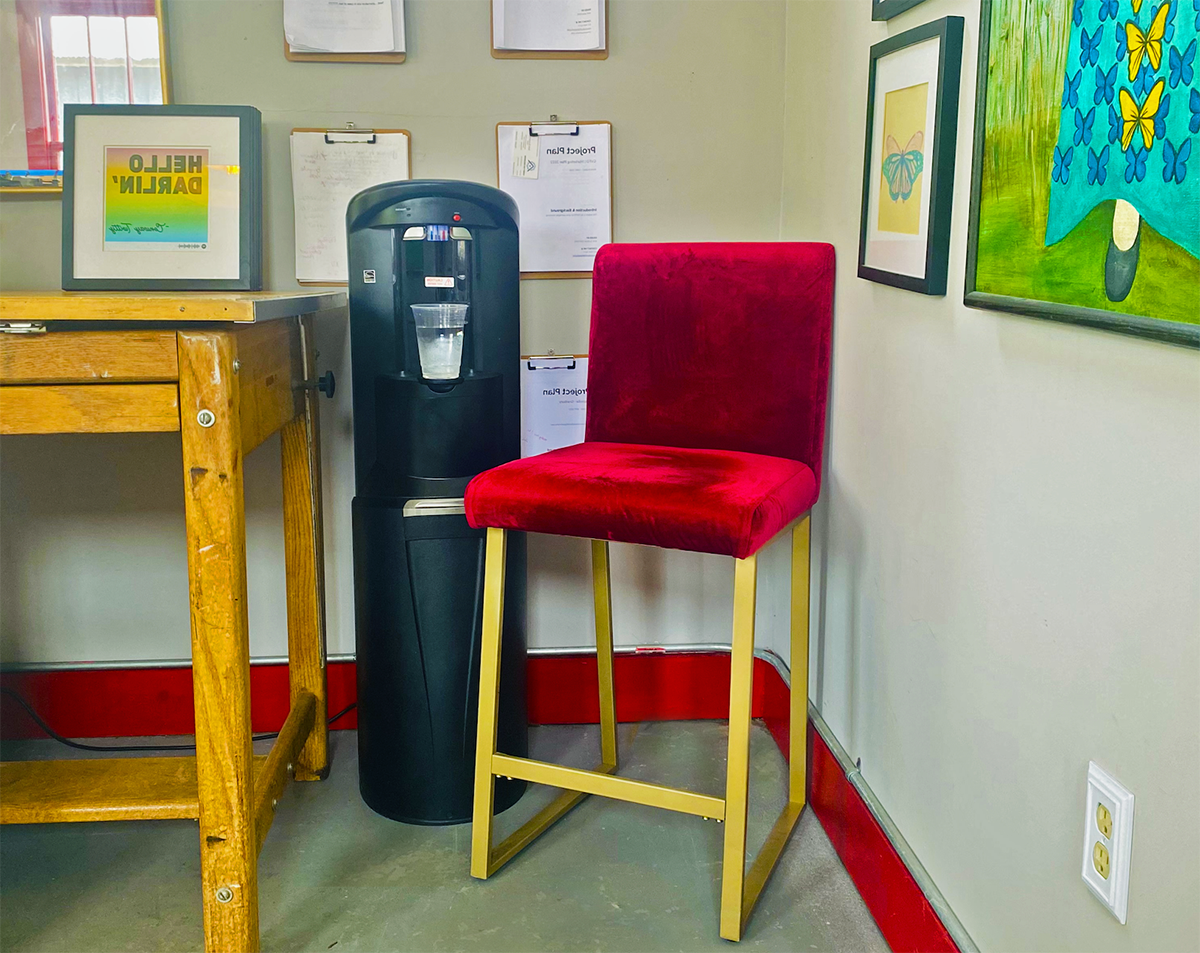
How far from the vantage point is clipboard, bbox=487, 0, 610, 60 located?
215 centimetres

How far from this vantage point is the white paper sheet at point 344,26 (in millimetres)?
2094

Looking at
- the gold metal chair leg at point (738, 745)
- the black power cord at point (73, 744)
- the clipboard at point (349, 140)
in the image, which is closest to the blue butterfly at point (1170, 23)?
the gold metal chair leg at point (738, 745)

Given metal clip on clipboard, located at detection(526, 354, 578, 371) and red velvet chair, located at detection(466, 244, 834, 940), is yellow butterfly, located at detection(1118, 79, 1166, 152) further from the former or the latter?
metal clip on clipboard, located at detection(526, 354, 578, 371)

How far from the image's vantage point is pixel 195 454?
4.66 ft

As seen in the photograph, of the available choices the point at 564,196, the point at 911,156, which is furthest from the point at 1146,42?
the point at 564,196

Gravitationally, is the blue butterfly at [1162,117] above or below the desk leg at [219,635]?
above

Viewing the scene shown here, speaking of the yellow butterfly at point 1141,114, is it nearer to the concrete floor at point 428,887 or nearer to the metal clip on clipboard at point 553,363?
the concrete floor at point 428,887

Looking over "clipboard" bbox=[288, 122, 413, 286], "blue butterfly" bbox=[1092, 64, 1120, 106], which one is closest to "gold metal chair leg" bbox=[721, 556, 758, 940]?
"blue butterfly" bbox=[1092, 64, 1120, 106]

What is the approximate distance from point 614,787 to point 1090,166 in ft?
3.59

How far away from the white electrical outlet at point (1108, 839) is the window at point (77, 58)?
196cm

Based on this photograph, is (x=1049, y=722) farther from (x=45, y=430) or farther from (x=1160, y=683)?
(x=45, y=430)

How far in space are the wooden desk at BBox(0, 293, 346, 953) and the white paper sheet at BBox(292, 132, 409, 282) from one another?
1.71 ft

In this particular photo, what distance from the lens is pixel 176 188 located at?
2.06 metres

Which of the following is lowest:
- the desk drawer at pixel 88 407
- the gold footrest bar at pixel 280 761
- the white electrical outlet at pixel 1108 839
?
the gold footrest bar at pixel 280 761
